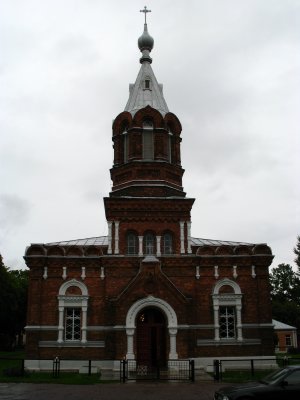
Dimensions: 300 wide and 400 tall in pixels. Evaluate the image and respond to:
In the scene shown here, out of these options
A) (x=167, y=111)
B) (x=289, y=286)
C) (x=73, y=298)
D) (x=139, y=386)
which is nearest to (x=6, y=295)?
(x=73, y=298)

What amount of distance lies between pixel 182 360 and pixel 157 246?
20.4ft

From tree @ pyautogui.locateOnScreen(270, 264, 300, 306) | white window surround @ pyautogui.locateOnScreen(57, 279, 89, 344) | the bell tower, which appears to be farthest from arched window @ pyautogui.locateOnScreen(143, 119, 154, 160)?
tree @ pyautogui.locateOnScreen(270, 264, 300, 306)

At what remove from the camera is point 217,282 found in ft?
83.2

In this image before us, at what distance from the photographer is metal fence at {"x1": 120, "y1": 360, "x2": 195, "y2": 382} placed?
19.6 meters

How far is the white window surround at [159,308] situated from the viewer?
76.2 ft

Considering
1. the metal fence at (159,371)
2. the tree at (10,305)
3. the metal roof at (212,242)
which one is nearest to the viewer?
the metal fence at (159,371)

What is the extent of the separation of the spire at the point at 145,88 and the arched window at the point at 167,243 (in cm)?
757

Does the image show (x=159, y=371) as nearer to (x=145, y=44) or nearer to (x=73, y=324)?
(x=73, y=324)

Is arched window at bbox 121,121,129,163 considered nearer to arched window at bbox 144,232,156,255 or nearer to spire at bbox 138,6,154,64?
arched window at bbox 144,232,156,255

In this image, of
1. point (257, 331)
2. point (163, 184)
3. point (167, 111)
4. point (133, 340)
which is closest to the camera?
point (133, 340)

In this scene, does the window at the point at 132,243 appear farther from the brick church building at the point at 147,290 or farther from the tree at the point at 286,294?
the tree at the point at 286,294

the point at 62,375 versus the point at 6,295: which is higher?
the point at 6,295

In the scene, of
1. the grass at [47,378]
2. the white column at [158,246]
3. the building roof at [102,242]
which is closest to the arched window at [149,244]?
the white column at [158,246]

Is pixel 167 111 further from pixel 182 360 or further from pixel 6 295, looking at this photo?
pixel 6 295
